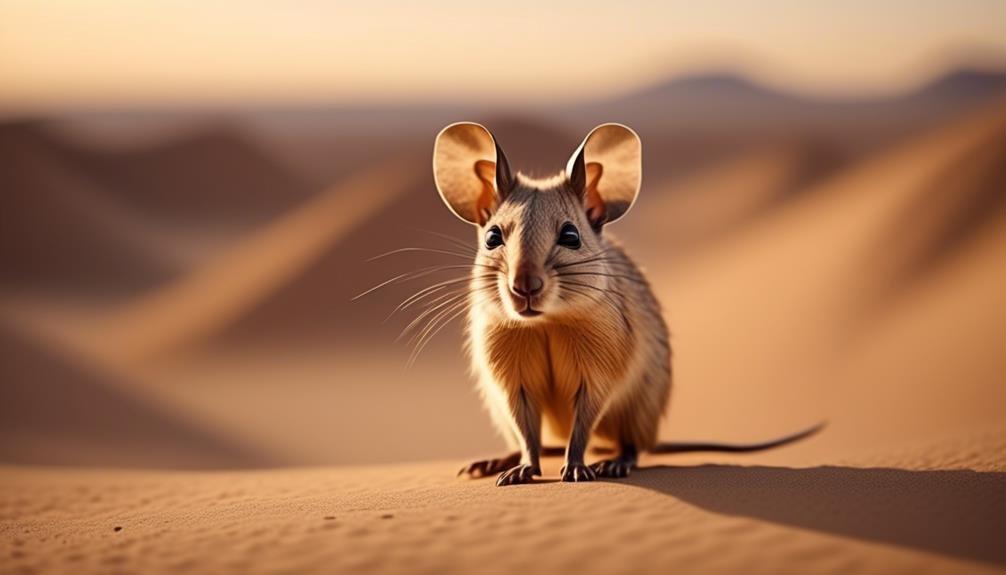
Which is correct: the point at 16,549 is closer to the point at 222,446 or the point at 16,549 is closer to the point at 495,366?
the point at 495,366

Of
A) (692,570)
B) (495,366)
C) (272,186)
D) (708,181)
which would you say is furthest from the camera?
(272,186)

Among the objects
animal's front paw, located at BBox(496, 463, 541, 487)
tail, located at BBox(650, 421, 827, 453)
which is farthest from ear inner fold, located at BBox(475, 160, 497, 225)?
tail, located at BBox(650, 421, 827, 453)

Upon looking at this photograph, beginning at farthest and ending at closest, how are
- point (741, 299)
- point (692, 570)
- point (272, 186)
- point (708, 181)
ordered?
point (272, 186) → point (708, 181) → point (741, 299) → point (692, 570)

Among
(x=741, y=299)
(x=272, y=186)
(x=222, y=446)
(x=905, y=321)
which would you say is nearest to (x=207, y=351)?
(x=222, y=446)

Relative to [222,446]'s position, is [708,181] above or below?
above

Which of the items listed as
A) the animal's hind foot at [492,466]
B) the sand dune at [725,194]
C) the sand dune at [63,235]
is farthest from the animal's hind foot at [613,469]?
the sand dune at [63,235]

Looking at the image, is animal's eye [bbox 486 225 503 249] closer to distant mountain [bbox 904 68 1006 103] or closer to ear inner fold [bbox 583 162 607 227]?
ear inner fold [bbox 583 162 607 227]

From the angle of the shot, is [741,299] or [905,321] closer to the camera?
[905,321]
